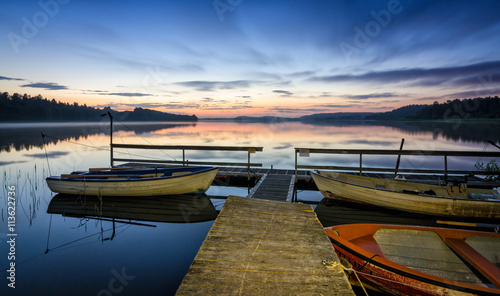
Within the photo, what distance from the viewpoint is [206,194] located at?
11.2m

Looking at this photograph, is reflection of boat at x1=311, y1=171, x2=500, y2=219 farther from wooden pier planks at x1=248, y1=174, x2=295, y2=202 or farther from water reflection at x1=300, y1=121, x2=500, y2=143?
water reflection at x1=300, y1=121, x2=500, y2=143

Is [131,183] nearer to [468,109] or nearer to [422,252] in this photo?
[422,252]

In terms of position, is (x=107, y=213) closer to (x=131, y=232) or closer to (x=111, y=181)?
(x=111, y=181)

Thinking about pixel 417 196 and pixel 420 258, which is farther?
pixel 417 196

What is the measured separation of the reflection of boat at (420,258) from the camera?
143 inches

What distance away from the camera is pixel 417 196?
25.6 feet

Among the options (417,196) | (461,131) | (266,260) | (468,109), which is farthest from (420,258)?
(468,109)

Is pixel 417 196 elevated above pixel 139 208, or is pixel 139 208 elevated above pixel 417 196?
pixel 417 196

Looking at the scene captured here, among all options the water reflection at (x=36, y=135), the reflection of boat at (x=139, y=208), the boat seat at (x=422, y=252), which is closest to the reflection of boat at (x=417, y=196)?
the boat seat at (x=422, y=252)

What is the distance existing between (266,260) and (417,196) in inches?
251

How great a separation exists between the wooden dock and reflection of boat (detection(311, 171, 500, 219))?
3.92m

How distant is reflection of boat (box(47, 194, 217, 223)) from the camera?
28.5ft

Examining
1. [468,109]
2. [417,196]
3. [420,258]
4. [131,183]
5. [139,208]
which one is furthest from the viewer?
[468,109]

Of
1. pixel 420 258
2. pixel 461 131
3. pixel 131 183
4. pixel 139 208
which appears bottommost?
pixel 139 208
